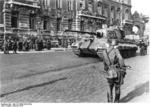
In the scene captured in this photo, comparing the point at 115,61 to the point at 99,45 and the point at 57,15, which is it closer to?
the point at 99,45

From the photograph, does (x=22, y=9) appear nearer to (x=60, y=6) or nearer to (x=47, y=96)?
(x=60, y=6)

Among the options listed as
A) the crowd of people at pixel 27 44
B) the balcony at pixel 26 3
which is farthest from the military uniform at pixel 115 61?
the balcony at pixel 26 3

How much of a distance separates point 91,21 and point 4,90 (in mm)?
26117

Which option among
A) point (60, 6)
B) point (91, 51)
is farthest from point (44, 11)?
point (91, 51)

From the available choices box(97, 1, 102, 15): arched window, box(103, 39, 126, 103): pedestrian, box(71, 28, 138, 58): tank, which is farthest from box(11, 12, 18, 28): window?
box(103, 39, 126, 103): pedestrian

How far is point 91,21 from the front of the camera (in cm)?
3241

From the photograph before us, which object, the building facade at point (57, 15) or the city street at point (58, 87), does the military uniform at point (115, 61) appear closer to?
the city street at point (58, 87)

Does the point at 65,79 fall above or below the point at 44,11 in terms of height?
below

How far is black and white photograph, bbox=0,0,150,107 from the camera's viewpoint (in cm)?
619

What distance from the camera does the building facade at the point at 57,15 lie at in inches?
939

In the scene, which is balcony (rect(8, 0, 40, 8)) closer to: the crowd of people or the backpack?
the crowd of people

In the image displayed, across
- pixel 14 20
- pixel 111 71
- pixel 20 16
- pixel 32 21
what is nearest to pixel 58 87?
pixel 111 71

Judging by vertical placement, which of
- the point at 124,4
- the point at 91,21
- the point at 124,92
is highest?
the point at 124,4

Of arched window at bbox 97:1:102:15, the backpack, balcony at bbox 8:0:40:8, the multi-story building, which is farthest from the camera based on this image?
arched window at bbox 97:1:102:15
